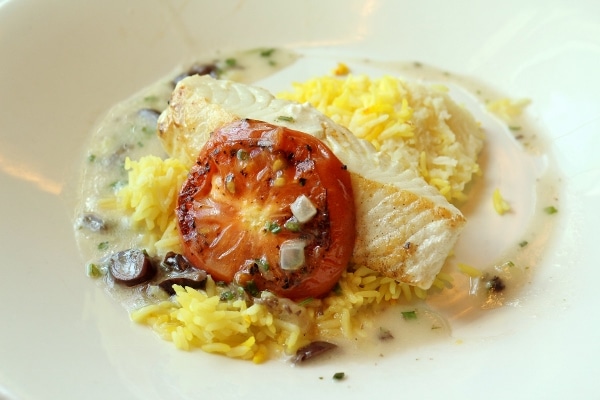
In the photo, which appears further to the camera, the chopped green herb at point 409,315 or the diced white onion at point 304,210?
the chopped green herb at point 409,315

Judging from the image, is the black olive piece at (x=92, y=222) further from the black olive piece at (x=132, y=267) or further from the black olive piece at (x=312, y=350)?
the black olive piece at (x=312, y=350)

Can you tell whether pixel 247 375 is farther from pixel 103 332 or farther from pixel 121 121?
pixel 121 121

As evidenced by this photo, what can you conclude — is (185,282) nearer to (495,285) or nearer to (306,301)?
(306,301)

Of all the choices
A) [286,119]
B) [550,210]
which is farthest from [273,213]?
[550,210]

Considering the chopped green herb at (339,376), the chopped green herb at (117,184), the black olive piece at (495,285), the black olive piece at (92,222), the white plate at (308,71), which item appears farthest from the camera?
the chopped green herb at (117,184)

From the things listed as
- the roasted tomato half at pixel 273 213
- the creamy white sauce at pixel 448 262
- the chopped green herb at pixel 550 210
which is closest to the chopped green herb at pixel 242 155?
the roasted tomato half at pixel 273 213

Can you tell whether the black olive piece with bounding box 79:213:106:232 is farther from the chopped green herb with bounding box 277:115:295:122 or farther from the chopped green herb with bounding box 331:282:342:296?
the chopped green herb with bounding box 331:282:342:296

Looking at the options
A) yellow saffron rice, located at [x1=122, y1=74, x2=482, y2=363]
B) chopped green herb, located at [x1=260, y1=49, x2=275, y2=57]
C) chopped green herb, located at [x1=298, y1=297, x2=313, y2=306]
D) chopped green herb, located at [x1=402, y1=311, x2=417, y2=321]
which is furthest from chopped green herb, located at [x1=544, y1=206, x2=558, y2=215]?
chopped green herb, located at [x1=260, y1=49, x2=275, y2=57]
